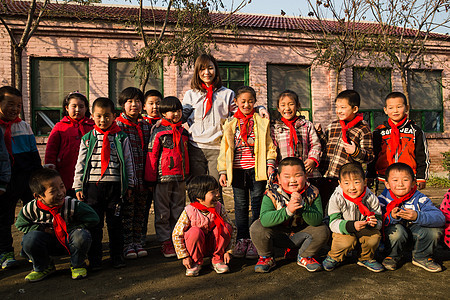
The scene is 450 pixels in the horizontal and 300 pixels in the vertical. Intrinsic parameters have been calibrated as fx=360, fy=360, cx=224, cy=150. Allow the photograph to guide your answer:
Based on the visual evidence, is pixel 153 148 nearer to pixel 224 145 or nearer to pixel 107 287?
pixel 224 145

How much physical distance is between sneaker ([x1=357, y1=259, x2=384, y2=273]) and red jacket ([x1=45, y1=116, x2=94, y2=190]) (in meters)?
3.02

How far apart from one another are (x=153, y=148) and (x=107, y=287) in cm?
144

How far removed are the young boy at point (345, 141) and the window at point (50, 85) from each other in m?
7.69

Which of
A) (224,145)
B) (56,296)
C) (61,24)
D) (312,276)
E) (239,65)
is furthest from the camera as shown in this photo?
(239,65)

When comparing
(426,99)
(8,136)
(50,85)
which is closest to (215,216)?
(8,136)

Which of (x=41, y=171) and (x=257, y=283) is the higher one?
(x=41, y=171)

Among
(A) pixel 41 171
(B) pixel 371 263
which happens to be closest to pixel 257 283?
(B) pixel 371 263

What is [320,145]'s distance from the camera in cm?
371

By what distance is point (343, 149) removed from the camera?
3639 millimetres

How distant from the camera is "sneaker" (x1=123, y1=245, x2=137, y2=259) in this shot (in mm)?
3621

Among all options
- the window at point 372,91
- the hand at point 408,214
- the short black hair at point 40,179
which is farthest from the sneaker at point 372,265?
the window at point 372,91

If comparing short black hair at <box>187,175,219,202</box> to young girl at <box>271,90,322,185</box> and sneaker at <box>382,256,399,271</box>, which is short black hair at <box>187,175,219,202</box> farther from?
sneaker at <box>382,256,399,271</box>

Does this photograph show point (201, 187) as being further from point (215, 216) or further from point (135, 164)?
point (135, 164)

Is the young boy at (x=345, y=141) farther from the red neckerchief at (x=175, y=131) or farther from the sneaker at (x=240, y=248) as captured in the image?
the red neckerchief at (x=175, y=131)
